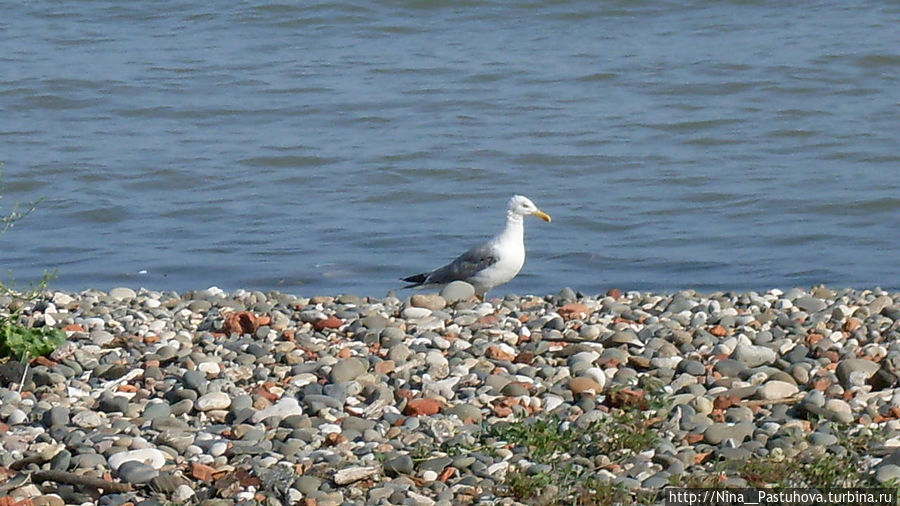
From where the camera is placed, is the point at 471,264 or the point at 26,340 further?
the point at 471,264

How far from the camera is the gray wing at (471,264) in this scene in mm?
8133

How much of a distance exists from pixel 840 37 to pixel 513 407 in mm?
13312

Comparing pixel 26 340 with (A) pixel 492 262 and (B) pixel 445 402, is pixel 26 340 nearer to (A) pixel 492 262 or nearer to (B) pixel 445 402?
(B) pixel 445 402

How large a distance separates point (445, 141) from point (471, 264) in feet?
18.5

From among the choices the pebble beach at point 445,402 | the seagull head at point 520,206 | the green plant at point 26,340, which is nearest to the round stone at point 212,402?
the pebble beach at point 445,402

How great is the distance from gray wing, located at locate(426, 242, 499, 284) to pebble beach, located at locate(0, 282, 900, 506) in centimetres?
107

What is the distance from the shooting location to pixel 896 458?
4426 mm

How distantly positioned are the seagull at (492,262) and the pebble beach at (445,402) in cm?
106

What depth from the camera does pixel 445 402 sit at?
205 inches

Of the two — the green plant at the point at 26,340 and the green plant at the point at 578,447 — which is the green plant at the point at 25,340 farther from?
the green plant at the point at 578,447

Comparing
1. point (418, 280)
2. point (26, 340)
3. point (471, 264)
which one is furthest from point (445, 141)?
point (26, 340)

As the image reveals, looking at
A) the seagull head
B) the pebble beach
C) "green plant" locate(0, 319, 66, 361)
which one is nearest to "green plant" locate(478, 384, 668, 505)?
the pebble beach

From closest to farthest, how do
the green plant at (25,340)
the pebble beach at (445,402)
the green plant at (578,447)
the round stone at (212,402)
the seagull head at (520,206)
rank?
the green plant at (578,447) < the pebble beach at (445,402) < the round stone at (212,402) < the green plant at (25,340) < the seagull head at (520,206)

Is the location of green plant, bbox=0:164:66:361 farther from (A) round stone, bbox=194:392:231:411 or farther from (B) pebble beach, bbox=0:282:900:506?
(A) round stone, bbox=194:392:231:411
